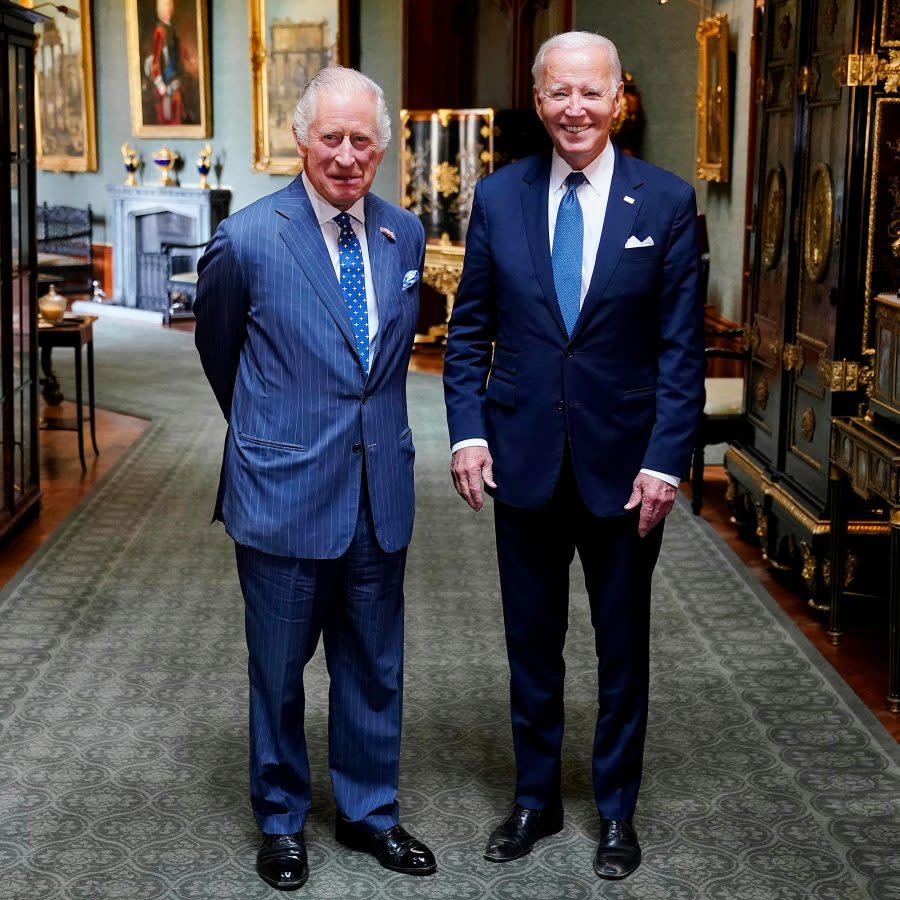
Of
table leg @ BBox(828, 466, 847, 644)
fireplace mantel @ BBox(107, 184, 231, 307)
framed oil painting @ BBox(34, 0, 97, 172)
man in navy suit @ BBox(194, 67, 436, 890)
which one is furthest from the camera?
framed oil painting @ BBox(34, 0, 97, 172)

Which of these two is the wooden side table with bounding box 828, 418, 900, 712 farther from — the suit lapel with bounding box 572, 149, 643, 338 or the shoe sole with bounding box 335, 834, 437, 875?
the shoe sole with bounding box 335, 834, 437, 875

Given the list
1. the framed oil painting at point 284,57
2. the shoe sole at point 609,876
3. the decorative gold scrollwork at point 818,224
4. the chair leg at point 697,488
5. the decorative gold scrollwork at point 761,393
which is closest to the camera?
the shoe sole at point 609,876

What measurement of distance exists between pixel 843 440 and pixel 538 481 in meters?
2.01

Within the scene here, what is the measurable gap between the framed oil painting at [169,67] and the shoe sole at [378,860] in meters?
13.4

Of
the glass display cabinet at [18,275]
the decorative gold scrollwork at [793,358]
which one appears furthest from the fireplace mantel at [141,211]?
the decorative gold scrollwork at [793,358]

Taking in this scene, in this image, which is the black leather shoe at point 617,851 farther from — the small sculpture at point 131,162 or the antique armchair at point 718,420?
the small sculpture at point 131,162

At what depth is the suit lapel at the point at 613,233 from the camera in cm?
303

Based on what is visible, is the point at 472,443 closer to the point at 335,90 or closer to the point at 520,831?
the point at 335,90

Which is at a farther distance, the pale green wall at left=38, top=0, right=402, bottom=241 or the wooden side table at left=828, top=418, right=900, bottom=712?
the pale green wall at left=38, top=0, right=402, bottom=241

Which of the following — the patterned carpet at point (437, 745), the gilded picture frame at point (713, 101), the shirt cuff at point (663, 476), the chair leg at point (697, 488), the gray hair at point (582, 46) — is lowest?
the patterned carpet at point (437, 745)

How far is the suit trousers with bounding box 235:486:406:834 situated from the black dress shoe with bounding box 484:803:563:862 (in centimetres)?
26

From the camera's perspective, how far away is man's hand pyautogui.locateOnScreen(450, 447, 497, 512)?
3.17 m

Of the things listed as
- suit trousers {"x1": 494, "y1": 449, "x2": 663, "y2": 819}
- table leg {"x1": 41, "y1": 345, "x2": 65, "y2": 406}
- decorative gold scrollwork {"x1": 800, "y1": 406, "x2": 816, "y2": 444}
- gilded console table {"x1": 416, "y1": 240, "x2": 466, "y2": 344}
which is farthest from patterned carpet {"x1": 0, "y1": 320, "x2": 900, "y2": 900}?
gilded console table {"x1": 416, "y1": 240, "x2": 466, "y2": 344}

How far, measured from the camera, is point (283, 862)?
3244 mm
